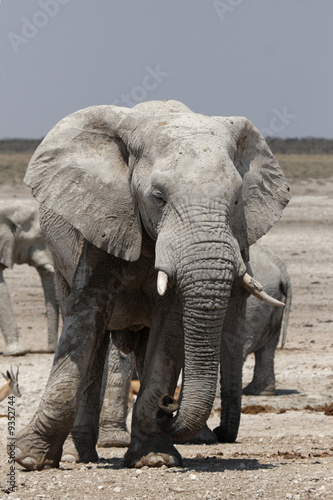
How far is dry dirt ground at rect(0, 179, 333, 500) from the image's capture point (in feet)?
16.3

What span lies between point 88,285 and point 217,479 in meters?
1.24

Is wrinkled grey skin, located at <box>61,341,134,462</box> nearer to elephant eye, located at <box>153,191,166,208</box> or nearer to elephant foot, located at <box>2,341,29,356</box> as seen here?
elephant eye, located at <box>153,191,166,208</box>

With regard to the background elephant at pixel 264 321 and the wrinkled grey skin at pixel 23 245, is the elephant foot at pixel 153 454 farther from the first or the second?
the wrinkled grey skin at pixel 23 245

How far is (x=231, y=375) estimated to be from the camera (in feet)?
21.5

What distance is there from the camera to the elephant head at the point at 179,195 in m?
5.04

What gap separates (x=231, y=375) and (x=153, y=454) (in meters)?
1.05

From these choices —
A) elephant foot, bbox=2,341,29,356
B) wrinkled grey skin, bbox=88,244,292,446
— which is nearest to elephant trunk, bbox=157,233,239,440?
wrinkled grey skin, bbox=88,244,292,446

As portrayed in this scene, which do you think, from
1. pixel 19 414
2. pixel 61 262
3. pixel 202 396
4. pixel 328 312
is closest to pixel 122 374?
A: pixel 19 414

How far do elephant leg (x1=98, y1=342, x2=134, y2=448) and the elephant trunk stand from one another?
2308 mm

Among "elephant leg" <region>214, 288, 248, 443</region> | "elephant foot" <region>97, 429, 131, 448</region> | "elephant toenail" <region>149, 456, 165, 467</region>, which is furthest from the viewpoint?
"elephant foot" <region>97, 429, 131, 448</region>

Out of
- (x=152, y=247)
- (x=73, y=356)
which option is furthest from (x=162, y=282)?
(x=73, y=356)

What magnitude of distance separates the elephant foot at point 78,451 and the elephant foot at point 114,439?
1185mm

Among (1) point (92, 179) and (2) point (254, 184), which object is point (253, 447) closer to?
(2) point (254, 184)

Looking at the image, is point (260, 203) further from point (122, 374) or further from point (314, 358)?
point (314, 358)
